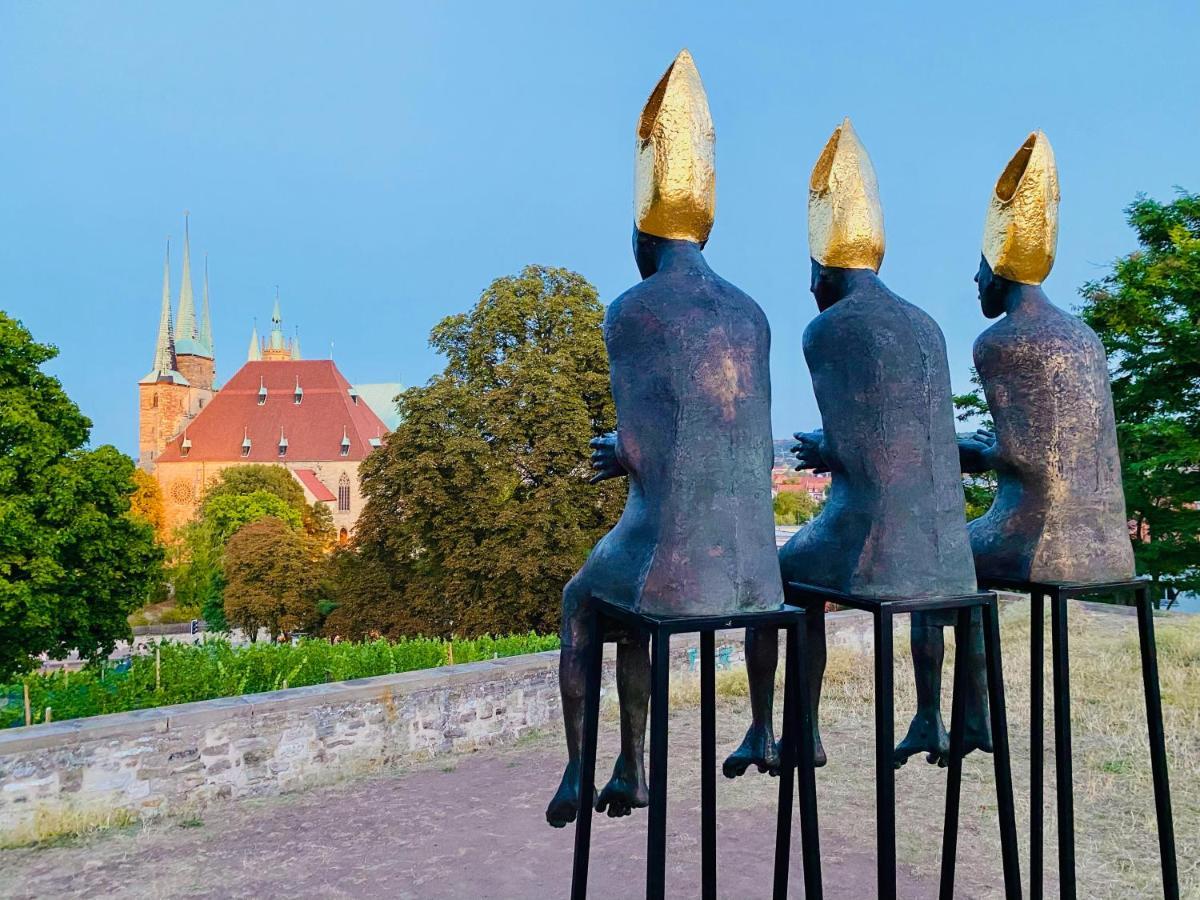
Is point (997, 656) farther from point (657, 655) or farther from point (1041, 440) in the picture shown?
point (657, 655)

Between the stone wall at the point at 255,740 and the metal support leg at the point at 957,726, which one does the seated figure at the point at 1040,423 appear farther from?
the stone wall at the point at 255,740

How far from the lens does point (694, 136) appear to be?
3.16 m

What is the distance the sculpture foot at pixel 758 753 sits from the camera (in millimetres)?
3574

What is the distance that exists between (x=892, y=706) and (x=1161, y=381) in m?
15.2

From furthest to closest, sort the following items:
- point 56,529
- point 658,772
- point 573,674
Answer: point 56,529, point 573,674, point 658,772

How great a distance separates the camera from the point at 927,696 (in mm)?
3750

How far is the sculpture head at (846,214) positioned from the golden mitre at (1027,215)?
1.95 ft

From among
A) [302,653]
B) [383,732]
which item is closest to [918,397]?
[383,732]

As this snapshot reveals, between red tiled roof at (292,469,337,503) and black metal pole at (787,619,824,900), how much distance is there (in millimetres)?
56773

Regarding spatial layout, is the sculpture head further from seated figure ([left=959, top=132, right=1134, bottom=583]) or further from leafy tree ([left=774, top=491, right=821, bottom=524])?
leafy tree ([left=774, top=491, right=821, bottom=524])

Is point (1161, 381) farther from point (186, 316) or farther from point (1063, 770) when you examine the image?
point (186, 316)

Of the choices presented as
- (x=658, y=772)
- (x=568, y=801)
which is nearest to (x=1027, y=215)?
(x=658, y=772)

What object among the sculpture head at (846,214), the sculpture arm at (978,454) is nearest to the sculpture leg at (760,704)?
the sculpture arm at (978,454)

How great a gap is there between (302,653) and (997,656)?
6899mm
